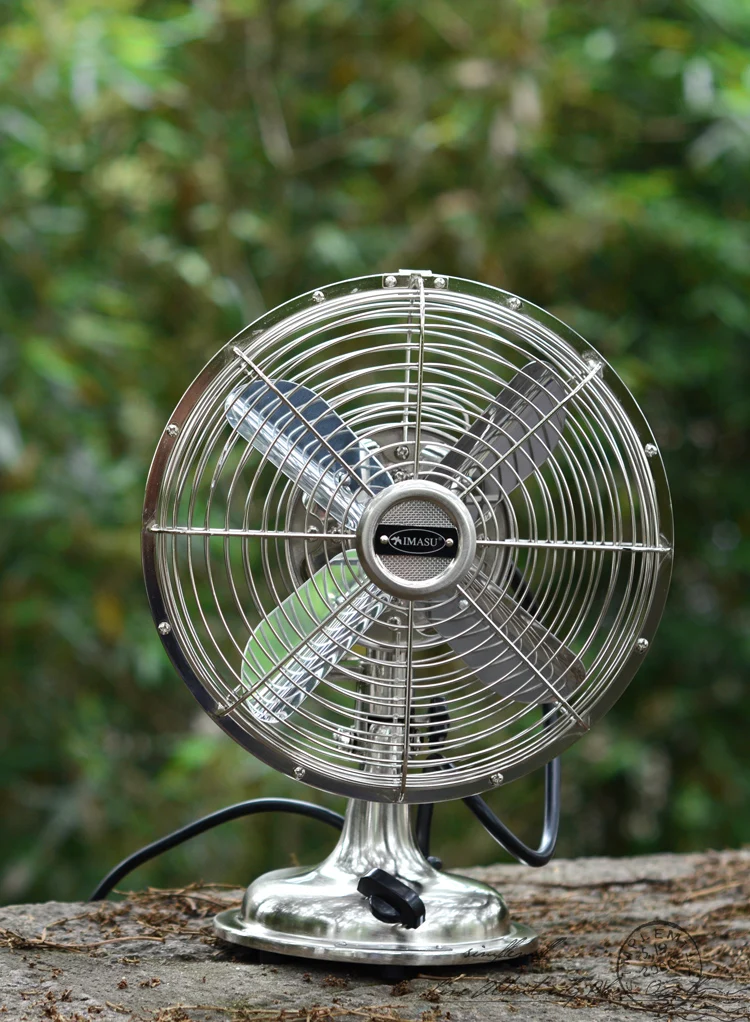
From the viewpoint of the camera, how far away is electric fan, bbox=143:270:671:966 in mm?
1242

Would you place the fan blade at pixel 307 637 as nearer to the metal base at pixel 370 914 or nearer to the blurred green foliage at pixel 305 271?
the metal base at pixel 370 914

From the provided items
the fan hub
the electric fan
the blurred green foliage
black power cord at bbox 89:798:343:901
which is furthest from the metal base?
the blurred green foliage

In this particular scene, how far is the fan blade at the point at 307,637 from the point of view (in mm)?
1264

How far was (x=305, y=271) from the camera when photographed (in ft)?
13.4

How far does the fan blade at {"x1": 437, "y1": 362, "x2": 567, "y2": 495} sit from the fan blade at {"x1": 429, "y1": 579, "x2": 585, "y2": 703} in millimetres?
126

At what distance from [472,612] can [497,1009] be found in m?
0.38

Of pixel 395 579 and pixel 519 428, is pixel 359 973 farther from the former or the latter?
pixel 519 428

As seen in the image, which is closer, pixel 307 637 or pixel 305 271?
pixel 307 637

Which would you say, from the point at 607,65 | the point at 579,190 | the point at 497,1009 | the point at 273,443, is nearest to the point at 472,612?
the point at 273,443

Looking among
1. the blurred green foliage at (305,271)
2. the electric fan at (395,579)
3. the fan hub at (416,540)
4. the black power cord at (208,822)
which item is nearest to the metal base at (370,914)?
the electric fan at (395,579)

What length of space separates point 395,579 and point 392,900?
0.33 metres

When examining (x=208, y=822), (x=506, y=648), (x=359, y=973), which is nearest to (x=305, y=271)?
(x=208, y=822)

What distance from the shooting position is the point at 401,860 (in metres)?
1.37

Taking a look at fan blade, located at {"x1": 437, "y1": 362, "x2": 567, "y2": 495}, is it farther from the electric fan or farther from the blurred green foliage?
the blurred green foliage
